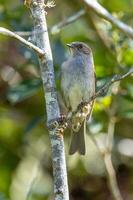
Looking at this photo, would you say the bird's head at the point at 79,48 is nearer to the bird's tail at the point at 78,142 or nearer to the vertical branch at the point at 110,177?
the bird's tail at the point at 78,142

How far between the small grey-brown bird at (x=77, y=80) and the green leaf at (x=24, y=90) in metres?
0.54

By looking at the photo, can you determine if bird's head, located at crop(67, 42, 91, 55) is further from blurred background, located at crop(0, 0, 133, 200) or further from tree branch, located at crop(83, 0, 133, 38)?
blurred background, located at crop(0, 0, 133, 200)

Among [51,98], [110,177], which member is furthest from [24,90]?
[51,98]

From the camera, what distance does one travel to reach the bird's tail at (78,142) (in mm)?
4922

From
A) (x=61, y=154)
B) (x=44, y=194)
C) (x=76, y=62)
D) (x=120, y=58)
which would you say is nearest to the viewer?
(x=61, y=154)

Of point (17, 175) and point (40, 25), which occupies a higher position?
point (40, 25)

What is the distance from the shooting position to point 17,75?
6477mm

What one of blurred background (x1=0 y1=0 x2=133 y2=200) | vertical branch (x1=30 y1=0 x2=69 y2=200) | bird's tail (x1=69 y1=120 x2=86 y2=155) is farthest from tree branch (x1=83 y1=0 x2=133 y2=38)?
vertical branch (x1=30 y1=0 x2=69 y2=200)

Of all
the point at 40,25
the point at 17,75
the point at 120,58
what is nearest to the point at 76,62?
the point at 120,58

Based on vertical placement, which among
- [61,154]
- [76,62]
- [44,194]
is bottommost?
[44,194]

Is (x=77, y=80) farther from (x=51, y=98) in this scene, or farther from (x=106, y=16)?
(x=51, y=98)

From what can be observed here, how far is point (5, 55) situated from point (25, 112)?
55 centimetres

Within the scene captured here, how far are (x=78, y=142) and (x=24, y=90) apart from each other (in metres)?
0.65

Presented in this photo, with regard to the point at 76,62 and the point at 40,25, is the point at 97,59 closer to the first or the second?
the point at 76,62
